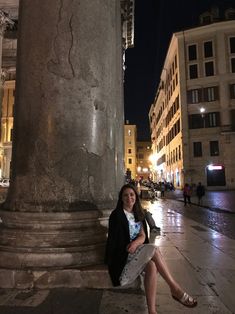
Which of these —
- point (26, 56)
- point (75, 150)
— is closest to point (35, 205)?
point (75, 150)

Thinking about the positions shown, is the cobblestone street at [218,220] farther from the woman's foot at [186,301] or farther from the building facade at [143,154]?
the building facade at [143,154]

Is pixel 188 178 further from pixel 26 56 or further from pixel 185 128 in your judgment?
pixel 26 56

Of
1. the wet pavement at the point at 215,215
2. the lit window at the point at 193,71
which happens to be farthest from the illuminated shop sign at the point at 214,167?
the wet pavement at the point at 215,215

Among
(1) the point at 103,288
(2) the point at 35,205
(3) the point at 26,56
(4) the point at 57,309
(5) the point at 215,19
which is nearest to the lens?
(4) the point at 57,309

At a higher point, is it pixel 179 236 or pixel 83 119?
pixel 83 119

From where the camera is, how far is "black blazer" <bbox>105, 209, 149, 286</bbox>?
3.57 metres

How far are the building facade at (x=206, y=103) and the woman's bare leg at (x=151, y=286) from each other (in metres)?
41.5

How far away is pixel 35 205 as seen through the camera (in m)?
4.31

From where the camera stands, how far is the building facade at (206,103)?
143ft

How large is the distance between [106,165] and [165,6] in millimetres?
46964

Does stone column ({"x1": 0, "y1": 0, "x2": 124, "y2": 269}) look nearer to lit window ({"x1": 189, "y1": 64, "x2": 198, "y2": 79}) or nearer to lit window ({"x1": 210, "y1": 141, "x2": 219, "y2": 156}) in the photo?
lit window ({"x1": 210, "y1": 141, "x2": 219, "y2": 156})

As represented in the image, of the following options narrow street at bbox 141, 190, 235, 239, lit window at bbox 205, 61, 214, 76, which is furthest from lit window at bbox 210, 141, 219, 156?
narrow street at bbox 141, 190, 235, 239

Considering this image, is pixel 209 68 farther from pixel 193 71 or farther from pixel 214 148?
pixel 214 148

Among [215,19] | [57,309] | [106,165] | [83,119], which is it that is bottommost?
[57,309]
